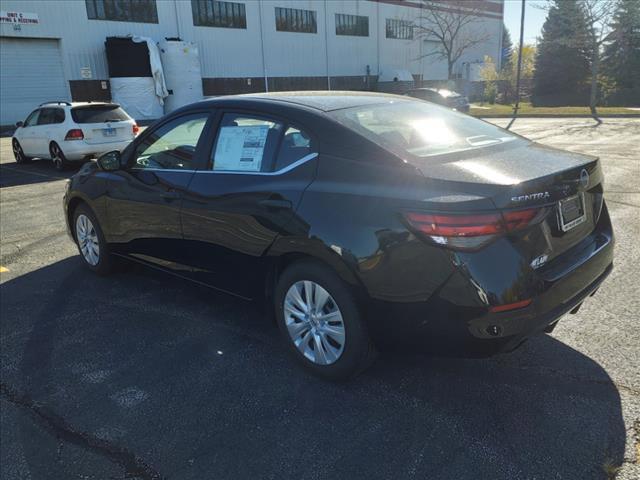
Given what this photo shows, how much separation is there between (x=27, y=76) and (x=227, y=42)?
13.5 m

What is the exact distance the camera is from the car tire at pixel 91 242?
489cm

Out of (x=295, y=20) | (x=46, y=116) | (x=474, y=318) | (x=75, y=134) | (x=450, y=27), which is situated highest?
(x=295, y=20)

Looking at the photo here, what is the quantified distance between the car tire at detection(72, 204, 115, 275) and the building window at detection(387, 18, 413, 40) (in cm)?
5017

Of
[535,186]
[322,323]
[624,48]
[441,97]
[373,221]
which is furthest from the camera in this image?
[624,48]

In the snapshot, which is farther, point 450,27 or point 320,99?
point 450,27

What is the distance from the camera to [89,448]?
2682 mm

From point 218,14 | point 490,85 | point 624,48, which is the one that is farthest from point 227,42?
point 624,48

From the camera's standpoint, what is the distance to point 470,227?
→ 8.12 ft

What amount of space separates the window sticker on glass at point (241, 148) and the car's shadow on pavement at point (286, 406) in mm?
1219

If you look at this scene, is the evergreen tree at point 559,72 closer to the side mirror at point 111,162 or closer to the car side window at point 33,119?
the car side window at point 33,119

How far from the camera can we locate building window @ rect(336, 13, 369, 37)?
1781 inches

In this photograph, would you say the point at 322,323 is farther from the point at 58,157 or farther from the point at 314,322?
the point at 58,157

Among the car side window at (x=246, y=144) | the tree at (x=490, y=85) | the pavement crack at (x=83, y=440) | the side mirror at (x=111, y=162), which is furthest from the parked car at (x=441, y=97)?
the pavement crack at (x=83, y=440)

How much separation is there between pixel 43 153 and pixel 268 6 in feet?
99.0
